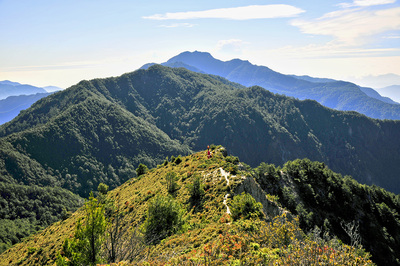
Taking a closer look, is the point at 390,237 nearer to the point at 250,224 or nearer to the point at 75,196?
the point at 250,224

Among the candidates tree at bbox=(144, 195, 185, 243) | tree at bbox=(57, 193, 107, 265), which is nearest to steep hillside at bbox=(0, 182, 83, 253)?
tree at bbox=(144, 195, 185, 243)

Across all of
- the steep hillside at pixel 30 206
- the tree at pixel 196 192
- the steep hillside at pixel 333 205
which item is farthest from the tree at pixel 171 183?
the steep hillside at pixel 30 206

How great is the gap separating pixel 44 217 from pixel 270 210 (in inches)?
6563

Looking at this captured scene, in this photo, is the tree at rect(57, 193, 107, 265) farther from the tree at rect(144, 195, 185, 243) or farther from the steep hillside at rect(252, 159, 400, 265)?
the steep hillside at rect(252, 159, 400, 265)

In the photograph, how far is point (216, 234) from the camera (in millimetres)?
17984

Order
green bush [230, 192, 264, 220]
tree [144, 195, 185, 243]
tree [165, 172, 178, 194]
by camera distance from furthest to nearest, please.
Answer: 1. tree [165, 172, 178, 194]
2. tree [144, 195, 185, 243]
3. green bush [230, 192, 264, 220]

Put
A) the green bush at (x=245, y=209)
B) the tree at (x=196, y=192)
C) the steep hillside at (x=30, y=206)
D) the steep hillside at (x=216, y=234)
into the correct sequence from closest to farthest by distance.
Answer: the steep hillside at (x=216, y=234)
the green bush at (x=245, y=209)
the tree at (x=196, y=192)
the steep hillside at (x=30, y=206)

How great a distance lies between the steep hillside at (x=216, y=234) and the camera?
10.6 metres

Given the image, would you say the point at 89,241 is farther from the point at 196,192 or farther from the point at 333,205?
the point at 333,205

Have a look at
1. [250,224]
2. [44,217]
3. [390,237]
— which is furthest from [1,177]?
[390,237]

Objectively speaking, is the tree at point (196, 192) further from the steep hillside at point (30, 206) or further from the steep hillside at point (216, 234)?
the steep hillside at point (30, 206)

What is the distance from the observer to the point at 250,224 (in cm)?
1748

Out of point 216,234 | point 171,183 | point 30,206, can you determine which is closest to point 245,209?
point 216,234

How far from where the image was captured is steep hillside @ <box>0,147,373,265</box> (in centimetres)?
1058
